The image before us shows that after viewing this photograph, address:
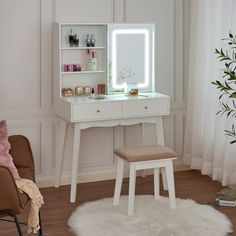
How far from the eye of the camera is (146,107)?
176 inches

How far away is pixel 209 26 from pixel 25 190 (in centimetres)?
250

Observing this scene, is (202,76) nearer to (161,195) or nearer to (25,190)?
(161,195)

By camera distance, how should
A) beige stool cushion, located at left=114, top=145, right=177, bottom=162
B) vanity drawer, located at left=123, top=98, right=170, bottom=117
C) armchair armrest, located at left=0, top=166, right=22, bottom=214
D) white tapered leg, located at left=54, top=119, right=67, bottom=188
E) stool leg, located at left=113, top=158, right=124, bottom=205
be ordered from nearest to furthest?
armchair armrest, located at left=0, top=166, right=22, bottom=214
beige stool cushion, located at left=114, top=145, right=177, bottom=162
stool leg, located at left=113, top=158, right=124, bottom=205
vanity drawer, located at left=123, top=98, right=170, bottom=117
white tapered leg, located at left=54, top=119, right=67, bottom=188

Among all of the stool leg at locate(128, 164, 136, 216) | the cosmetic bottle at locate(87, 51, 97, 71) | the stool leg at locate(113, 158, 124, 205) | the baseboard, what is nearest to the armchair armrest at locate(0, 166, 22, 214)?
the stool leg at locate(128, 164, 136, 216)

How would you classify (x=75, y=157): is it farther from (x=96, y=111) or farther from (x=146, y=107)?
(x=146, y=107)

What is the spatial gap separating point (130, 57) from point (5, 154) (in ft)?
5.75

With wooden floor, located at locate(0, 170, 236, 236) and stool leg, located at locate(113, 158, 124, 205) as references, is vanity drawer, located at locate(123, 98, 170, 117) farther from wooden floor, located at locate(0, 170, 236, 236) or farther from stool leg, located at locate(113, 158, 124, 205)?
wooden floor, located at locate(0, 170, 236, 236)

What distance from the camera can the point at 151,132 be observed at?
5.14 m

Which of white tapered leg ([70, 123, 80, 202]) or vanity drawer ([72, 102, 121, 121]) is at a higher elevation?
vanity drawer ([72, 102, 121, 121])

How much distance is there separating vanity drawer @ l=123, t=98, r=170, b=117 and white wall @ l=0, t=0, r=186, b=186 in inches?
22.2

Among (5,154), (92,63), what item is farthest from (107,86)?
(5,154)

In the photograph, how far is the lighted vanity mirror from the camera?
4.68m

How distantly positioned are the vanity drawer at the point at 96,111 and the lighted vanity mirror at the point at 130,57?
408mm

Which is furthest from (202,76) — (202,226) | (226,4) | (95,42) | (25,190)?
(25,190)
